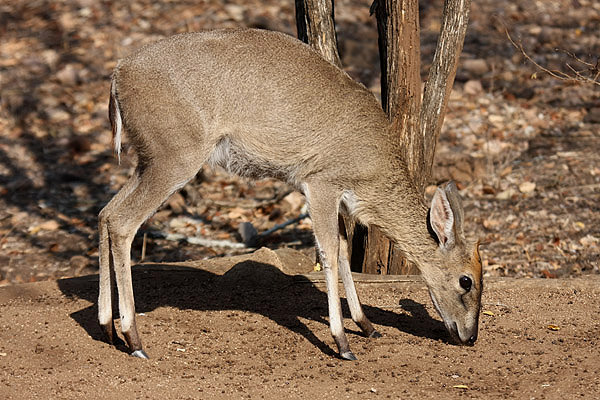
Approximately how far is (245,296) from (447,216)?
206 cm

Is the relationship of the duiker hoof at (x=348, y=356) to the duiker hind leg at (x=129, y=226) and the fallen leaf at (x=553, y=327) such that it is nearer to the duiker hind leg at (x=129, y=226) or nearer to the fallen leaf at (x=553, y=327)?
the duiker hind leg at (x=129, y=226)

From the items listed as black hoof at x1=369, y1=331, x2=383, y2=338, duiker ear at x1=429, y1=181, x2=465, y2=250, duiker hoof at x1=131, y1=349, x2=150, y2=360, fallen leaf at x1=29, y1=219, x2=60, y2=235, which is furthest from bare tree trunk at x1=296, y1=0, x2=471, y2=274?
fallen leaf at x1=29, y1=219, x2=60, y2=235

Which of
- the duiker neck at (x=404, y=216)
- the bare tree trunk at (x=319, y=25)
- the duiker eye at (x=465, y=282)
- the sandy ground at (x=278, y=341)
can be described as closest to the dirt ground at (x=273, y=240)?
the sandy ground at (x=278, y=341)

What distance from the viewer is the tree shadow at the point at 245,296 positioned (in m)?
6.47

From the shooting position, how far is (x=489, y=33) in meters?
14.2

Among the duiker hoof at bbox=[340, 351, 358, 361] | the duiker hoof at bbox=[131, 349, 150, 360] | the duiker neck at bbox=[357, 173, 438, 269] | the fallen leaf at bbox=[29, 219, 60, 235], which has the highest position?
the duiker neck at bbox=[357, 173, 438, 269]

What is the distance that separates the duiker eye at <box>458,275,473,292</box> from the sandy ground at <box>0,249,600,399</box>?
0.44 m

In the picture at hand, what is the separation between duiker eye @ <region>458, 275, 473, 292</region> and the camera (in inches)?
235

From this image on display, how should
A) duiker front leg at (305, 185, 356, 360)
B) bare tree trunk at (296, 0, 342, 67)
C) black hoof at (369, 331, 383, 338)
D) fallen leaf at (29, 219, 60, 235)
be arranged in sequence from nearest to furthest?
duiker front leg at (305, 185, 356, 360) < black hoof at (369, 331, 383, 338) < bare tree trunk at (296, 0, 342, 67) < fallen leaf at (29, 219, 60, 235)

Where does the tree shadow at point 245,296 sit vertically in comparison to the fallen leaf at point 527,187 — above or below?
above

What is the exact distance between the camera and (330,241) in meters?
5.89

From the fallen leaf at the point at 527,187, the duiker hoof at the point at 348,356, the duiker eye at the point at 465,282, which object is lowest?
the fallen leaf at the point at 527,187

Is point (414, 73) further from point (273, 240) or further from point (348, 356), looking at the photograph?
point (273, 240)

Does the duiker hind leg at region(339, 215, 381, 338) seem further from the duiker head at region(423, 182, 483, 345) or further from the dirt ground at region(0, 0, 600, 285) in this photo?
the dirt ground at region(0, 0, 600, 285)
